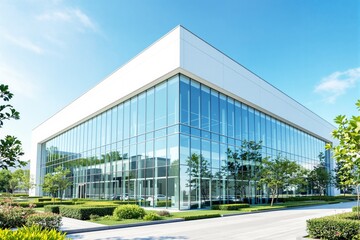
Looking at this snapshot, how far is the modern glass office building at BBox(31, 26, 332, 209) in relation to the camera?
2375 cm

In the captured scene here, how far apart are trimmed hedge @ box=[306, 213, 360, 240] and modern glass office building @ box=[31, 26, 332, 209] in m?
13.5

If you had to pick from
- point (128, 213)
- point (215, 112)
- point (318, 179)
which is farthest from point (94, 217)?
point (318, 179)

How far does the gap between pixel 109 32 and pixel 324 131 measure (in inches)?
1708

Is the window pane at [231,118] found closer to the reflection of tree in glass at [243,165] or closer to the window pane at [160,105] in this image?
the reflection of tree in glass at [243,165]

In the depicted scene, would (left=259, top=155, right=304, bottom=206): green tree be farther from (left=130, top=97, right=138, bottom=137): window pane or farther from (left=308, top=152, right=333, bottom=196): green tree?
(left=308, top=152, right=333, bottom=196): green tree

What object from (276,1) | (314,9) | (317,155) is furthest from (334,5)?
(317,155)

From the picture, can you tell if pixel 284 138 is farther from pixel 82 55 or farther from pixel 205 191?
pixel 82 55

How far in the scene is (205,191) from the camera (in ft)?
81.0

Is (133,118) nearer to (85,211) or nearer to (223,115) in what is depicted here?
(223,115)

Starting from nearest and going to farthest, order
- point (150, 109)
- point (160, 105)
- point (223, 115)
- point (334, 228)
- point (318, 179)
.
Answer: point (334, 228)
point (160, 105)
point (150, 109)
point (223, 115)
point (318, 179)

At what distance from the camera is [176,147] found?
23219mm

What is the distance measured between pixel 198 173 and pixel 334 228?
15.1m

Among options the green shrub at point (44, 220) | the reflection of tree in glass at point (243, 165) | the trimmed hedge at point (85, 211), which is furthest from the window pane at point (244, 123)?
the green shrub at point (44, 220)

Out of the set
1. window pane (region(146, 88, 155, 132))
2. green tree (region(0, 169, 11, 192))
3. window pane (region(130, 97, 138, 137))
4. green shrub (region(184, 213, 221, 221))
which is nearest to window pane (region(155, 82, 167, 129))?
window pane (region(146, 88, 155, 132))
